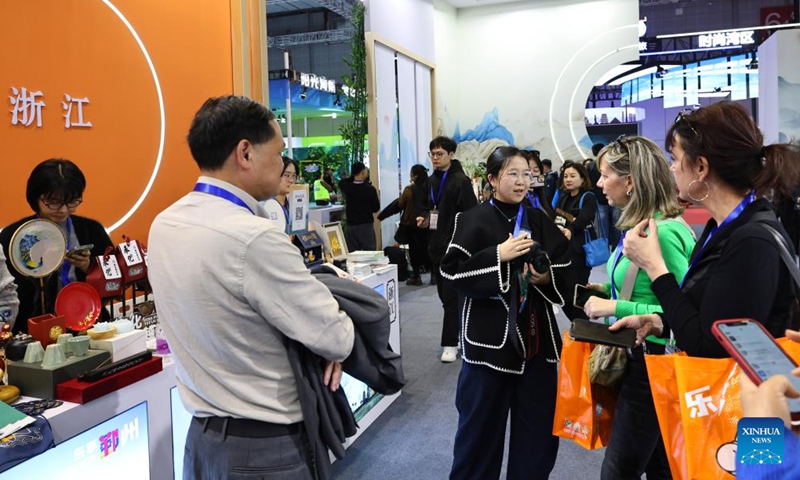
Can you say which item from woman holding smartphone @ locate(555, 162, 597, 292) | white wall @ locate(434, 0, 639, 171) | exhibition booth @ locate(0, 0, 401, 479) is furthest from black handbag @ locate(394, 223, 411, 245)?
white wall @ locate(434, 0, 639, 171)

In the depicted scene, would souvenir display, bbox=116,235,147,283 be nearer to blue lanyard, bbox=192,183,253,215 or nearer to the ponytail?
blue lanyard, bbox=192,183,253,215

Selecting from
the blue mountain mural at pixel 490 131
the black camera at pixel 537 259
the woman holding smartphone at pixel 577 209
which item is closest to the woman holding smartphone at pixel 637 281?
the black camera at pixel 537 259

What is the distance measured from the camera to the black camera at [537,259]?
2.07 metres

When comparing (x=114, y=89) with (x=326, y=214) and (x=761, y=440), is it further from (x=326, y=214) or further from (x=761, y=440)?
(x=326, y=214)

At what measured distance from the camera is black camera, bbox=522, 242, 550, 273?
207 cm

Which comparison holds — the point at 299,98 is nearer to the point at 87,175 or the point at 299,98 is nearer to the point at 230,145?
the point at 87,175

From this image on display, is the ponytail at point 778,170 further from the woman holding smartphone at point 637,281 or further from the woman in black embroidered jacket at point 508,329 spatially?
the woman in black embroidered jacket at point 508,329

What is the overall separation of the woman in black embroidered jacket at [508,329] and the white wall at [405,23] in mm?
5606

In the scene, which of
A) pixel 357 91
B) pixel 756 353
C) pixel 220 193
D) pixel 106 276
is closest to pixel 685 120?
pixel 756 353

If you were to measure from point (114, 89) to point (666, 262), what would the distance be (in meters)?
2.86

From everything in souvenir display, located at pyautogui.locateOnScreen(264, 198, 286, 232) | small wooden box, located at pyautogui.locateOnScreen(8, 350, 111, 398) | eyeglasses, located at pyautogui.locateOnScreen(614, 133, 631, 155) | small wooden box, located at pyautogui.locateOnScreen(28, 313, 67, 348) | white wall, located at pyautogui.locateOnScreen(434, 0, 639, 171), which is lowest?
small wooden box, located at pyautogui.locateOnScreen(8, 350, 111, 398)

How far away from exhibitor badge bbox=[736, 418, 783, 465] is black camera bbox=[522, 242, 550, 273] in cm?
113

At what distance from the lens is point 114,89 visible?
324 centimetres

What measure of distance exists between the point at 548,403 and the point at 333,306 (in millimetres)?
1223
